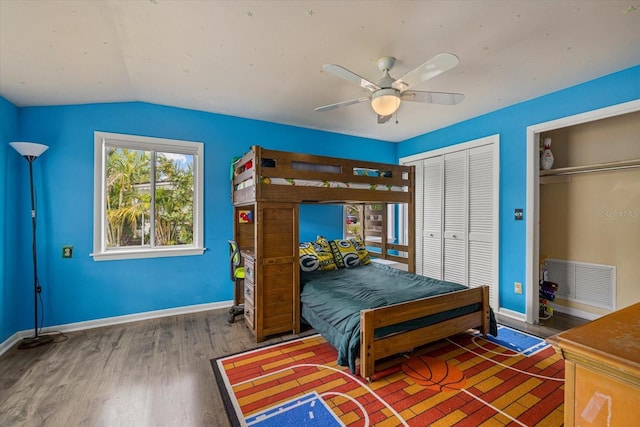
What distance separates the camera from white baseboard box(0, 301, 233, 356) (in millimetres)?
2717

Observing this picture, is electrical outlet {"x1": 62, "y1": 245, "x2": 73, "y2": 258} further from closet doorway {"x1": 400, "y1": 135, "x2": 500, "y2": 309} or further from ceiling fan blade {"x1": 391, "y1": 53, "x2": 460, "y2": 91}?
closet doorway {"x1": 400, "y1": 135, "x2": 500, "y2": 309}

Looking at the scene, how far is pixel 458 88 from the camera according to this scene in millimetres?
2904

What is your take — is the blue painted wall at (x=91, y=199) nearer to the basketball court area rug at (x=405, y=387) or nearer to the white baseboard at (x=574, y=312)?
the white baseboard at (x=574, y=312)

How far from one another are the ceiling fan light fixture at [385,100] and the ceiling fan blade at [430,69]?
71 mm

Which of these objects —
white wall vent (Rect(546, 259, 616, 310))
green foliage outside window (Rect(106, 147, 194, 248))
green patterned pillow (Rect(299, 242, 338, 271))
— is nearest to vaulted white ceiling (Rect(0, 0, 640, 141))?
green foliage outside window (Rect(106, 147, 194, 248))

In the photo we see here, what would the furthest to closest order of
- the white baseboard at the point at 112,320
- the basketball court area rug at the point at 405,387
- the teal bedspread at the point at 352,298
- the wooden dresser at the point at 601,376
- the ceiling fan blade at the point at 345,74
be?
the white baseboard at the point at 112,320 → the teal bedspread at the point at 352,298 → the ceiling fan blade at the point at 345,74 → the basketball court area rug at the point at 405,387 → the wooden dresser at the point at 601,376

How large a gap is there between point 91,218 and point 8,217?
0.62 meters

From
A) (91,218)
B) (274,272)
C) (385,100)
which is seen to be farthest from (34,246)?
(385,100)

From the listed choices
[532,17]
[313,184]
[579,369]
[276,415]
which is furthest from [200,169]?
[579,369]

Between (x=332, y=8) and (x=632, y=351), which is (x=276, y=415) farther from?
(x=332, y=8)

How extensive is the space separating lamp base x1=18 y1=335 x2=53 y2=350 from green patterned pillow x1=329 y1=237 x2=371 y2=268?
3.12 m

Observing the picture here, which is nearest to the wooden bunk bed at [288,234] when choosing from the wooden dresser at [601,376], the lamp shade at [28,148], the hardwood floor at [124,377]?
the hardwood floor at [124,377]

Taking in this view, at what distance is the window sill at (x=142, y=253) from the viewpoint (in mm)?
3137

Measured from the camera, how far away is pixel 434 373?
218cm
